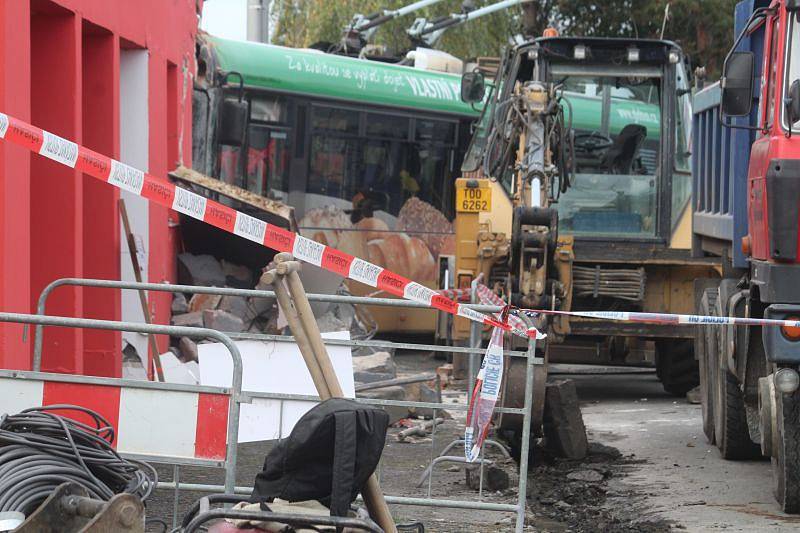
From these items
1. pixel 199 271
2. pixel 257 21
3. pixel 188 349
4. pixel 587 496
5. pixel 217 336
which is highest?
pixel 257 21

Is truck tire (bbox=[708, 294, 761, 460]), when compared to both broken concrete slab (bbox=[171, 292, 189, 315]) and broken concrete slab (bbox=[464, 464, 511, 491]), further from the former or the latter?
broken concrete slab (bbox=[171, 292, 189, 315])

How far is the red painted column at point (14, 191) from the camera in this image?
7.87 metres

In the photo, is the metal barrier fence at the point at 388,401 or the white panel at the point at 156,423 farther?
the metal barrier fence at the point at 388,401

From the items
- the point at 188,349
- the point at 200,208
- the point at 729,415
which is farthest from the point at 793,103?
the point at 188,349

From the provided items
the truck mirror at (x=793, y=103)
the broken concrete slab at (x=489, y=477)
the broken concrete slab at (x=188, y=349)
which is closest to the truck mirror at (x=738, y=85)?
the truck mirror at (x=793, y=103)

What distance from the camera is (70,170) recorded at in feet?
32.0

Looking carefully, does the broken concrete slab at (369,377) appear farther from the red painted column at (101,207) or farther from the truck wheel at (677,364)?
the truck wheel at (677,364)

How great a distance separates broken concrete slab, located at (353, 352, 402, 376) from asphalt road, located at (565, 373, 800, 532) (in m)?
1.77

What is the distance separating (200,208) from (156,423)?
1001mm

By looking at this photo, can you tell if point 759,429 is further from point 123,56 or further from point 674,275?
point 123,56

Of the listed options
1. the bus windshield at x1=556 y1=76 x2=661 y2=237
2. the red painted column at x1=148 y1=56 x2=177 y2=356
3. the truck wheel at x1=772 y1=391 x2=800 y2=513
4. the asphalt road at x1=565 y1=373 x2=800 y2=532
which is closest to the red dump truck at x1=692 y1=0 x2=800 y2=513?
the truck wheel at x1=772 y1=391 x2=800 y2=513

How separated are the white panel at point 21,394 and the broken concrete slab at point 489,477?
10.8ft

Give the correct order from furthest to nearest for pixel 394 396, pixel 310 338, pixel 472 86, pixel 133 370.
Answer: pixel 472 86 → pixel 133 370 → pixel 394 396 → pixel 310 338

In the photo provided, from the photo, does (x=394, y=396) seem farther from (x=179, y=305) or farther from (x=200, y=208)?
(x=200, y=208)
